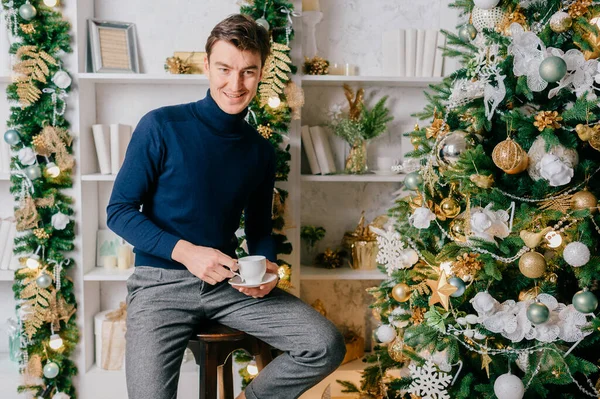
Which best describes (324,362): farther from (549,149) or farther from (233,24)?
(233,24)

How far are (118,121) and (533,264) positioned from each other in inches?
73.4

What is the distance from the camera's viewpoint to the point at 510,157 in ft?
4.92

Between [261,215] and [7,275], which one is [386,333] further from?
[7,275]

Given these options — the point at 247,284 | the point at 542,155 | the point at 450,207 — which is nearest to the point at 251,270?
the point at 247,284

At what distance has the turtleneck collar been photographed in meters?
1.77

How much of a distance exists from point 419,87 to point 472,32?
36.9 inches

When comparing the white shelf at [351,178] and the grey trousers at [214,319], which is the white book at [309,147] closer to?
the white shelf at [351,178]

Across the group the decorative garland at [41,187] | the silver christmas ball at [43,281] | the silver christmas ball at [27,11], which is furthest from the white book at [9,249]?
the silver christmas ball at [27,11]

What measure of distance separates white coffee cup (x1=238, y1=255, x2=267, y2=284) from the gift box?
41.2 inches

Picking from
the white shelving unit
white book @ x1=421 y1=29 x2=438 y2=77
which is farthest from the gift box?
white book @ x1=421 y1=29 x2=438 y2=77

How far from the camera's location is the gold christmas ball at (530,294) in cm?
157

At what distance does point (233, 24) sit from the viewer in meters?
1.70

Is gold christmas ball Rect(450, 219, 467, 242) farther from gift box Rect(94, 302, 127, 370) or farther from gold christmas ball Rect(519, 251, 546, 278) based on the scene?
gift box Rect(94, 302, 127, 370)

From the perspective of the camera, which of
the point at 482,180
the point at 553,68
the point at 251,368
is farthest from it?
the point at 251,368
